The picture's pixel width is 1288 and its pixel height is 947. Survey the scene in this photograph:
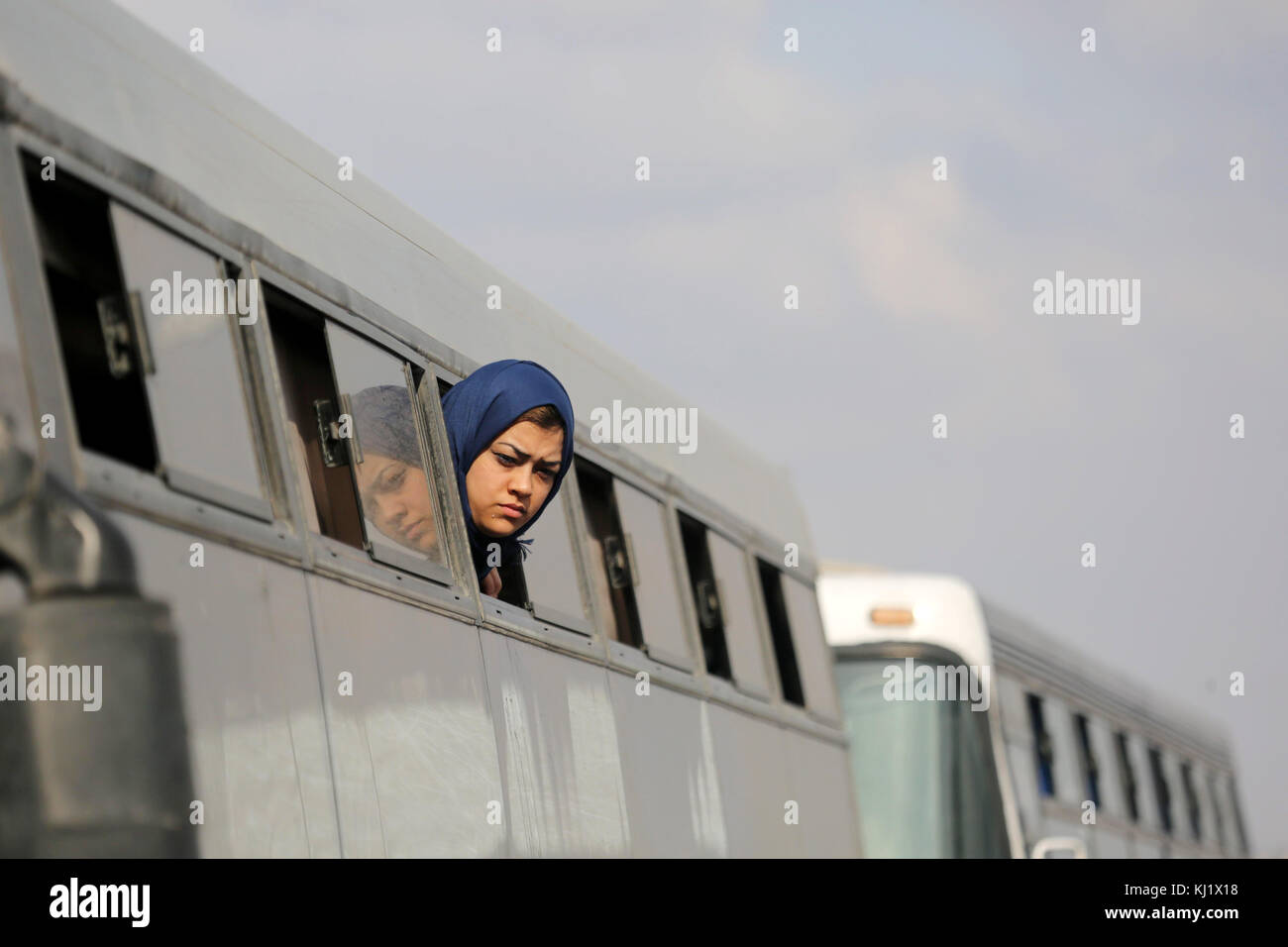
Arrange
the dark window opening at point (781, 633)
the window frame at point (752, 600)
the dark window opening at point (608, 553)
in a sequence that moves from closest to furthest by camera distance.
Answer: the dark window opening at point (608, 553), the window frame at point (752, 600), the dark window opening at point (781, 633)

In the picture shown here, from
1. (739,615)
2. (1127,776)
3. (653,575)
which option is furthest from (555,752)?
(1127,776)

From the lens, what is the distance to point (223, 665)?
4160 millimetres

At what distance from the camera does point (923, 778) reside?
1119 cm

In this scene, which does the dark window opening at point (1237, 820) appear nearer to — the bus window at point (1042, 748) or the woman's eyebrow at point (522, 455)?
the bus window at point (1042, 748)

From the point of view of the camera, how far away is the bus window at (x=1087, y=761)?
41.2 feet

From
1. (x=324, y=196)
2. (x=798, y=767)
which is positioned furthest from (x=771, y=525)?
(x=324, y=196)

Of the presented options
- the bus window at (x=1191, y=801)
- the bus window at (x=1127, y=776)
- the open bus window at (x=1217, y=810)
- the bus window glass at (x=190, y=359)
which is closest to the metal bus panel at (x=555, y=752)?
the bus window glass at (x=190, y=359)

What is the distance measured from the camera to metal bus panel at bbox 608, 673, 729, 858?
675cm

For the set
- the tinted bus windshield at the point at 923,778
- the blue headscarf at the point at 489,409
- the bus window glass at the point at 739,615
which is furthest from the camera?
the tinted bus windshield at the point at 923,778

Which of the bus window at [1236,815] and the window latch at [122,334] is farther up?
the window latch at [122,334]

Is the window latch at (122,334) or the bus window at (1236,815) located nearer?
the window latch at (122,334)

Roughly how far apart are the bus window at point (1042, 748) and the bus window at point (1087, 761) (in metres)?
0.55

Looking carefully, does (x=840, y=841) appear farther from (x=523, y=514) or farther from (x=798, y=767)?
(x=523, y=514)
